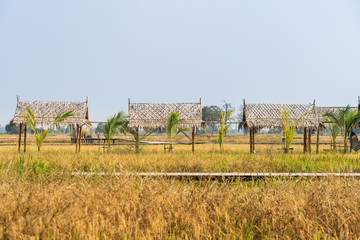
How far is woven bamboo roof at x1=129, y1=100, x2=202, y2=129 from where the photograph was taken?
16.9m

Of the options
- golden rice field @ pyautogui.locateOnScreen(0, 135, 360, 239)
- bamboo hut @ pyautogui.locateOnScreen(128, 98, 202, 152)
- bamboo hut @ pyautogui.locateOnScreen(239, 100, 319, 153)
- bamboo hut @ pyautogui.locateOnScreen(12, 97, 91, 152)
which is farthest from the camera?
bamboo hut @ pyautogui.locateOnScreen(239, 100, 319, 153)

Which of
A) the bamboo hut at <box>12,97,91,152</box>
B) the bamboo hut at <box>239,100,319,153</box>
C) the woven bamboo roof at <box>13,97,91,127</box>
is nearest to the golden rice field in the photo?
the bamboo hut at <box>239,100,319,153</box>

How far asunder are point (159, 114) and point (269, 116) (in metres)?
6.51

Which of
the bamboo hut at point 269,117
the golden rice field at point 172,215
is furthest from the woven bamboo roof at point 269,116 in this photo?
the golden rice field at point 172,215

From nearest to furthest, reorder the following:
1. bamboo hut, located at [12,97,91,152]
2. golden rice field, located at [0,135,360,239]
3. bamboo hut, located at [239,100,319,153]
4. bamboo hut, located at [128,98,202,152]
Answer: golden rice field, located at [0,135,360,239] → bamboo hut, located at [128,98,202,152] → bamboo hut, located at [12,97,91,152] → bamboo hut, located at [239,100,319,153]

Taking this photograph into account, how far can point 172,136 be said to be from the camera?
1666cm

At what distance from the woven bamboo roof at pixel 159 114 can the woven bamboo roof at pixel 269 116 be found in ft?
9.45

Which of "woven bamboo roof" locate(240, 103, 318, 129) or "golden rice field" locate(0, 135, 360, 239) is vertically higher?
"woven bamboo roof" locate(240, 103, 318, 129)

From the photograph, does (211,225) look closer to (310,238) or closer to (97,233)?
(310,238)

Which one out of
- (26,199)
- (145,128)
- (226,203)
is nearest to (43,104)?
(145,128)

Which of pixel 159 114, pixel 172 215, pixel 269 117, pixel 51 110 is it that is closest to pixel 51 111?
pixel 51 110

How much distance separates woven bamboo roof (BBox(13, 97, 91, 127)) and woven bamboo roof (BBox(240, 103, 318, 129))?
942 cm

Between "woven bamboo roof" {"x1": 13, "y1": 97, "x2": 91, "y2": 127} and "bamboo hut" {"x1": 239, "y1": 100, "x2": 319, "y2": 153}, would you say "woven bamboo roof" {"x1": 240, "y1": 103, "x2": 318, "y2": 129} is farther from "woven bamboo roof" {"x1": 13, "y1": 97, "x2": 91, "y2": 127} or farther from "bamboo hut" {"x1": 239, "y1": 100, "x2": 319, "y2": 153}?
"woven bamboo roof" {"x1": 13, "y1": 97, "x2": 91, "y2": 127}

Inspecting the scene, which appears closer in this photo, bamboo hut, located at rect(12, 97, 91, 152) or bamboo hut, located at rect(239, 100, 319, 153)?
bamboo hut, located at rect(12, 97, 91, 152)
